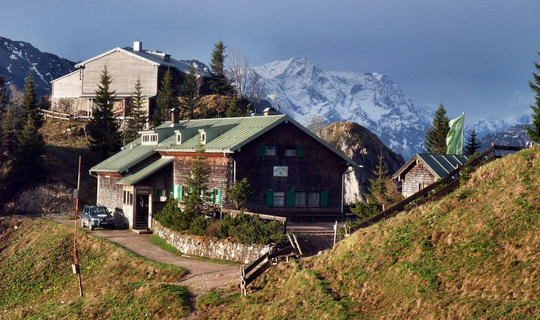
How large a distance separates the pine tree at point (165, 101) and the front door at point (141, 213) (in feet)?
96.3

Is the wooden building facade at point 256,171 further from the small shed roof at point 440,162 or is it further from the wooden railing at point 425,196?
the wooden railing at point 425,196

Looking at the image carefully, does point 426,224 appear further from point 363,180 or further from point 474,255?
point 363,180

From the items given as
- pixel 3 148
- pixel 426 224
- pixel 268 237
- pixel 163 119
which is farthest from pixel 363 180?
pixel 426 224

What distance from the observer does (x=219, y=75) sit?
319ft

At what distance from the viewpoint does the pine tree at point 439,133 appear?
205ft

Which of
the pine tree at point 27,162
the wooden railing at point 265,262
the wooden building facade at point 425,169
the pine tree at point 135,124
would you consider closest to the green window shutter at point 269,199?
the wooden building facade at point 425,169

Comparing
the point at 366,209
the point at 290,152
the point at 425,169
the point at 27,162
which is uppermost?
the point at 27,162

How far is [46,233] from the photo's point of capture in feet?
162

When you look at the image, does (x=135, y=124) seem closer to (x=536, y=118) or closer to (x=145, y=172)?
(x=145, y=172)

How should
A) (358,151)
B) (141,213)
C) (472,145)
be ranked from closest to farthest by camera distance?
(141,213) → (472,145) → (358,151)

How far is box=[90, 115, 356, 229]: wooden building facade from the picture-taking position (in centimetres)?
4281

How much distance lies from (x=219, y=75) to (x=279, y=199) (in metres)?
56.3

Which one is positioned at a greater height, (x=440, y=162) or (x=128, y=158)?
(x=128, y=158)

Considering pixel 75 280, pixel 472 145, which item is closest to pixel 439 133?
pixel 472 145
